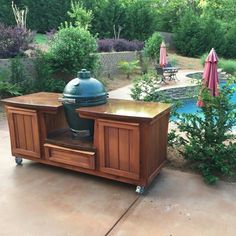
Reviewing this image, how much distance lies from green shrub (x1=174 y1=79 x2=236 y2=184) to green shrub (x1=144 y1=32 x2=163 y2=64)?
9795mm

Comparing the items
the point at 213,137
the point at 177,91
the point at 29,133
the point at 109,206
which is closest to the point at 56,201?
the point at 109,206

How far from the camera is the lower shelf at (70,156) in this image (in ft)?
10.3

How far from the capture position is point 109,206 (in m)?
2.76

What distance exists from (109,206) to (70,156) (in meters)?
0.78

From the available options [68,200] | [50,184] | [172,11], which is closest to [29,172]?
[50,184]

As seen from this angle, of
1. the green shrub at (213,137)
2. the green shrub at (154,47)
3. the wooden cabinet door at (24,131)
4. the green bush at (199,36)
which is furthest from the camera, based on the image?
the green bush at (199,36)

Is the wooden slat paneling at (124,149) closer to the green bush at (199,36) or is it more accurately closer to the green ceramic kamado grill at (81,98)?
the green ceramic kamado grill at (81,98)

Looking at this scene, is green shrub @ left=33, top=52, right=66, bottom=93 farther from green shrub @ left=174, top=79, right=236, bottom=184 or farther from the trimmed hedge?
green shrub @ left=174, top=79, right=236, bottom=184

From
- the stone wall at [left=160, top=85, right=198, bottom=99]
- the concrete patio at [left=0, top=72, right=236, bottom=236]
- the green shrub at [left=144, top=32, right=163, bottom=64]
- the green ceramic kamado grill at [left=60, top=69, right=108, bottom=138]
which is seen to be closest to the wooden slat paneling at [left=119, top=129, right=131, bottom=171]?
the concrete patio at [left=0, top=72, right=236, bottom=236]

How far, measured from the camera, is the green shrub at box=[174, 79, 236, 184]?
3264 mm

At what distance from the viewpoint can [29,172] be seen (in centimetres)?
350

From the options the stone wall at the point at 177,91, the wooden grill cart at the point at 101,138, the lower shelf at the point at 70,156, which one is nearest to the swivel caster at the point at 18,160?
the wooden grill cart at the point at 101,138

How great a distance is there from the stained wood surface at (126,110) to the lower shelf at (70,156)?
43 cm

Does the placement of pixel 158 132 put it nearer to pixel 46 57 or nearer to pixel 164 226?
pixel 164 226
